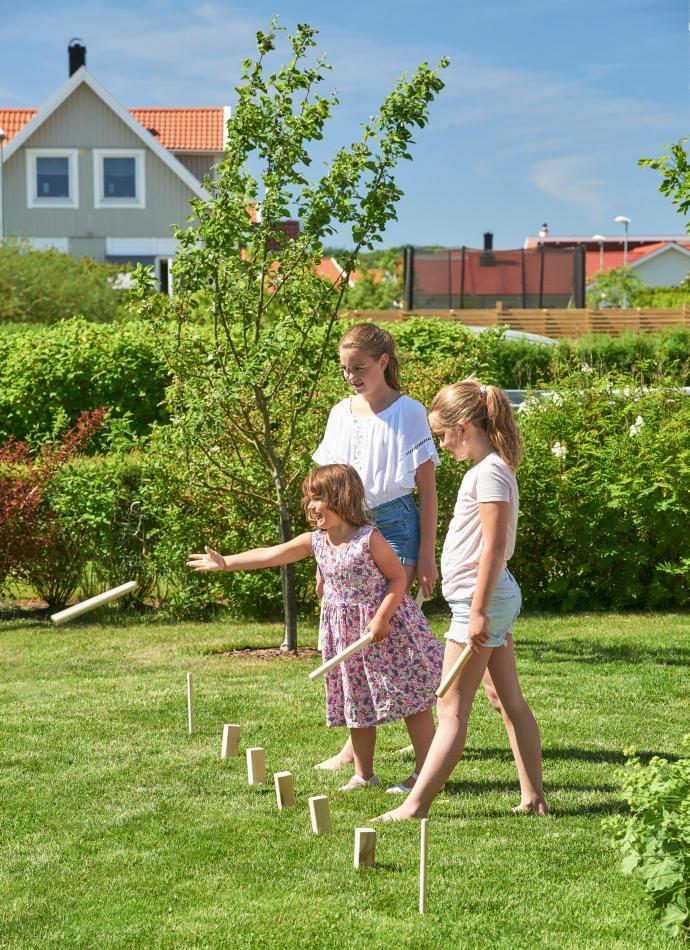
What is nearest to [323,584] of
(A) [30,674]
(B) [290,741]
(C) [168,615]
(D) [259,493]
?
(B) [290,741]

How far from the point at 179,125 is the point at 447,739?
4004cm

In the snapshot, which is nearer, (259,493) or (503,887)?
(503,887)

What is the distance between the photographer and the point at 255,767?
5277 millimetres

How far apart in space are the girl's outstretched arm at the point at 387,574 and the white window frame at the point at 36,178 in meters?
36.6

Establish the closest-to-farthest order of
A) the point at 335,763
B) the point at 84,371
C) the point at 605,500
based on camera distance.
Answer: the point at 335,763 → the point at 605,500 → the point at 84,371

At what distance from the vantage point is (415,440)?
522 centimetres

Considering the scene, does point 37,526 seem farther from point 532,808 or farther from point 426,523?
point 532,808

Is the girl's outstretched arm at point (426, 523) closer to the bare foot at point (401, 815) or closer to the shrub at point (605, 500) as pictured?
the bare foot at point (401, 815)

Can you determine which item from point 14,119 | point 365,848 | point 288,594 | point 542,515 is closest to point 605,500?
point 542,515

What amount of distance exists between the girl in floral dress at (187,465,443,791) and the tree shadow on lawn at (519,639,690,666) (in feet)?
9.92

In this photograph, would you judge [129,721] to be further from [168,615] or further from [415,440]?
[168,615]

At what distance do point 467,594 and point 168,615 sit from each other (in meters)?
5.47

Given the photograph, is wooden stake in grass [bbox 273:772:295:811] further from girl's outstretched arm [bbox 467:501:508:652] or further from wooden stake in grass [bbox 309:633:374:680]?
girl's outstretched arm [bbox 467:501:508:652]

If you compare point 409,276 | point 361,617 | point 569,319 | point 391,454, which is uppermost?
point 409,276
